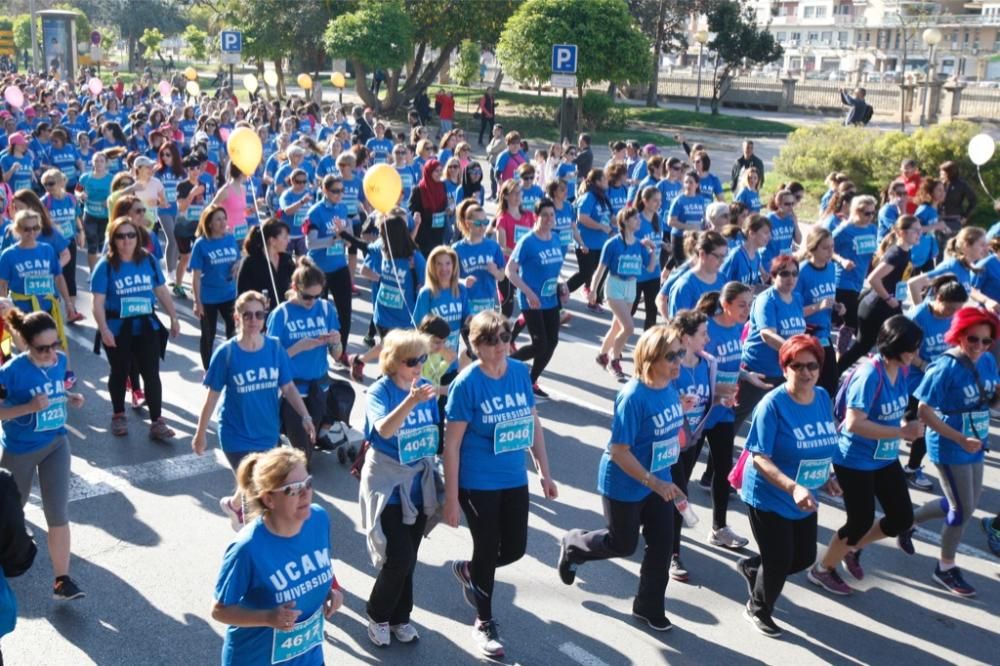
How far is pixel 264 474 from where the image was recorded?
13.3 feet

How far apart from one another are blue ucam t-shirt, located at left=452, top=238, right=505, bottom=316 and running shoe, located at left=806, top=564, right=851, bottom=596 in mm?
3661

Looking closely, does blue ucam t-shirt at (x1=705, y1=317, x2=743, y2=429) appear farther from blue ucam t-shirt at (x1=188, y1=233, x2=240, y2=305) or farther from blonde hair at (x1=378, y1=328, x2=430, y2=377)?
blue ucam t-shirt at (x1=188, y1=233, x2=240, y2=305)

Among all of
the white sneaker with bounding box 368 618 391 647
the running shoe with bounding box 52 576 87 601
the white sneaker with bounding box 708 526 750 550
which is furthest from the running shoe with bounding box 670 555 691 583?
the running shoe with bounding box 52 576 87 601

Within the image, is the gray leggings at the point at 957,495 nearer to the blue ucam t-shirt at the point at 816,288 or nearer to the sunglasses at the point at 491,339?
the blue ucam t-shirt at the point at 816,288

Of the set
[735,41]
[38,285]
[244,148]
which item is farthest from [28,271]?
[735,41]

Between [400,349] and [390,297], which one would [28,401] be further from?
[390,297]

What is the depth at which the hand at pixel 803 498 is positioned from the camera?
528 cm

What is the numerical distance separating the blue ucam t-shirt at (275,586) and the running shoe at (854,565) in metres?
3.86

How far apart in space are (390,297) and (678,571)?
3.75 m

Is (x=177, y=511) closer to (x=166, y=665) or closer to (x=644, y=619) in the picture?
(x=166, y=665)

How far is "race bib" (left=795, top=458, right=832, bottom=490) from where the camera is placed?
5.61 meters

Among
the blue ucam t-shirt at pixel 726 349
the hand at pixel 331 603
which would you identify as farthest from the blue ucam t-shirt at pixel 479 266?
the hand at pixel 331 603

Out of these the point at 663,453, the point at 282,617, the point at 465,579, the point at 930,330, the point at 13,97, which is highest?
the point at 13,97

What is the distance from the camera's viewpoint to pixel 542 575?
6.67 metres
